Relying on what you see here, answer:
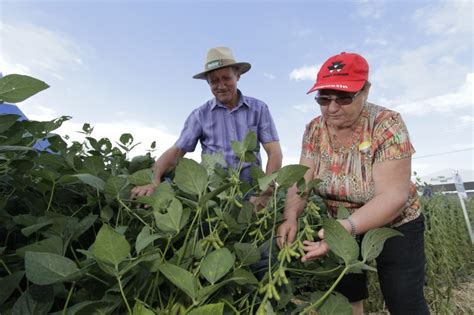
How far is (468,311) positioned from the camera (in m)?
4.00

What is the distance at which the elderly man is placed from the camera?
2568 millimetres

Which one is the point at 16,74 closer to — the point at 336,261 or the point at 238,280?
the point at 238,280

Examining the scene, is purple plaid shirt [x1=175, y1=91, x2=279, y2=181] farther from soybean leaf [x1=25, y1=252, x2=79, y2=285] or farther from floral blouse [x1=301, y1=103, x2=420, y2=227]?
soybean leaf [x1=25, y1=252, x2=79, y2=285]

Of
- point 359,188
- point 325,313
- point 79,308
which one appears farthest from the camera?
point 359,188

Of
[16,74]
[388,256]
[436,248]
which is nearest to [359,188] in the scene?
[388,256]

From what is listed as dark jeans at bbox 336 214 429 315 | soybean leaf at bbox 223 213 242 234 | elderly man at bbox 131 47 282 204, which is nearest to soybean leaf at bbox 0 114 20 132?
soybean leaf at bbox 223 213 242 234

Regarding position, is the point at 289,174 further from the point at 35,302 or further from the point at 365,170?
the point at 365,170

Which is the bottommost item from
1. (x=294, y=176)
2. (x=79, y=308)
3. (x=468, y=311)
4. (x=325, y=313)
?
(x=468, y=311)

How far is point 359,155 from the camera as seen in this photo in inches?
61.3

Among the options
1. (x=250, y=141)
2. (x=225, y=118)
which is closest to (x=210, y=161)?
(x=250, y=141)

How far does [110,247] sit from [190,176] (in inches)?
8.9

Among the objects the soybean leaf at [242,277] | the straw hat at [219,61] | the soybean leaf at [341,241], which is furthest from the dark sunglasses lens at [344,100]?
the straw hat at [219,61]

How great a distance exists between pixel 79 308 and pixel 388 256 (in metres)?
1.46

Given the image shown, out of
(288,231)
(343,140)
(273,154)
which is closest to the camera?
(288,231)
